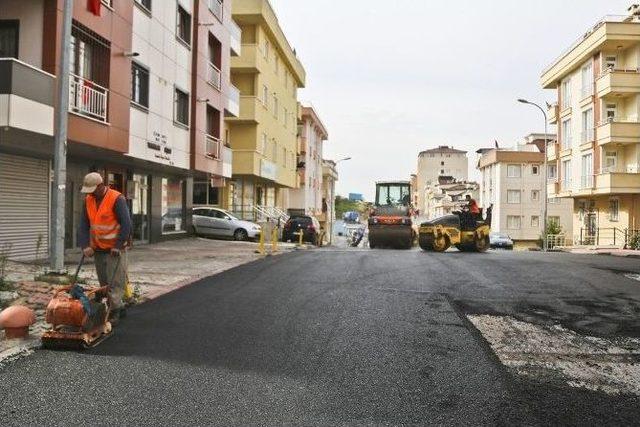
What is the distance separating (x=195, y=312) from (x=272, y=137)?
101 feet

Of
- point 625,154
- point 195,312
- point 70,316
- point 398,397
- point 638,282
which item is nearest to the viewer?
point 398,397

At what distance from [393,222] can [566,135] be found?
2282 centimetres

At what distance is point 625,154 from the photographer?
36.3m

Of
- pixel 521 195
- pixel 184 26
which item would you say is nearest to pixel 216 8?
pixel 184 26

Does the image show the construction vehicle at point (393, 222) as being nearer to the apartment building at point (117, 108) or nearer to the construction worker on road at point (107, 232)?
the apartment building at point (117, 108)

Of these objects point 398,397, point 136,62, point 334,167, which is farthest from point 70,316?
point 334,167

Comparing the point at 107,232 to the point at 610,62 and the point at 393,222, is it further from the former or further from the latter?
the point at 610,62

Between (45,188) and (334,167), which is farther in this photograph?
(334,167)

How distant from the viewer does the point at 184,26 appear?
22.9m

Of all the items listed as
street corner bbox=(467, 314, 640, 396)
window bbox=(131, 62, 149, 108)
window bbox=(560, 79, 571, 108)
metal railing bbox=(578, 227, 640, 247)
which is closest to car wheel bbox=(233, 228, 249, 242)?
window bbox=(131, 62, 149, 108)

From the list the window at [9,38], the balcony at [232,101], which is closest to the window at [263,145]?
the balcony at [232,101]

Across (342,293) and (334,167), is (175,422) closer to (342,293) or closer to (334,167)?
(342,293)

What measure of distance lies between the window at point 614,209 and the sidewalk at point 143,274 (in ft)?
89.2

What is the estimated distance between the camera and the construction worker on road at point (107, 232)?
276 inches
